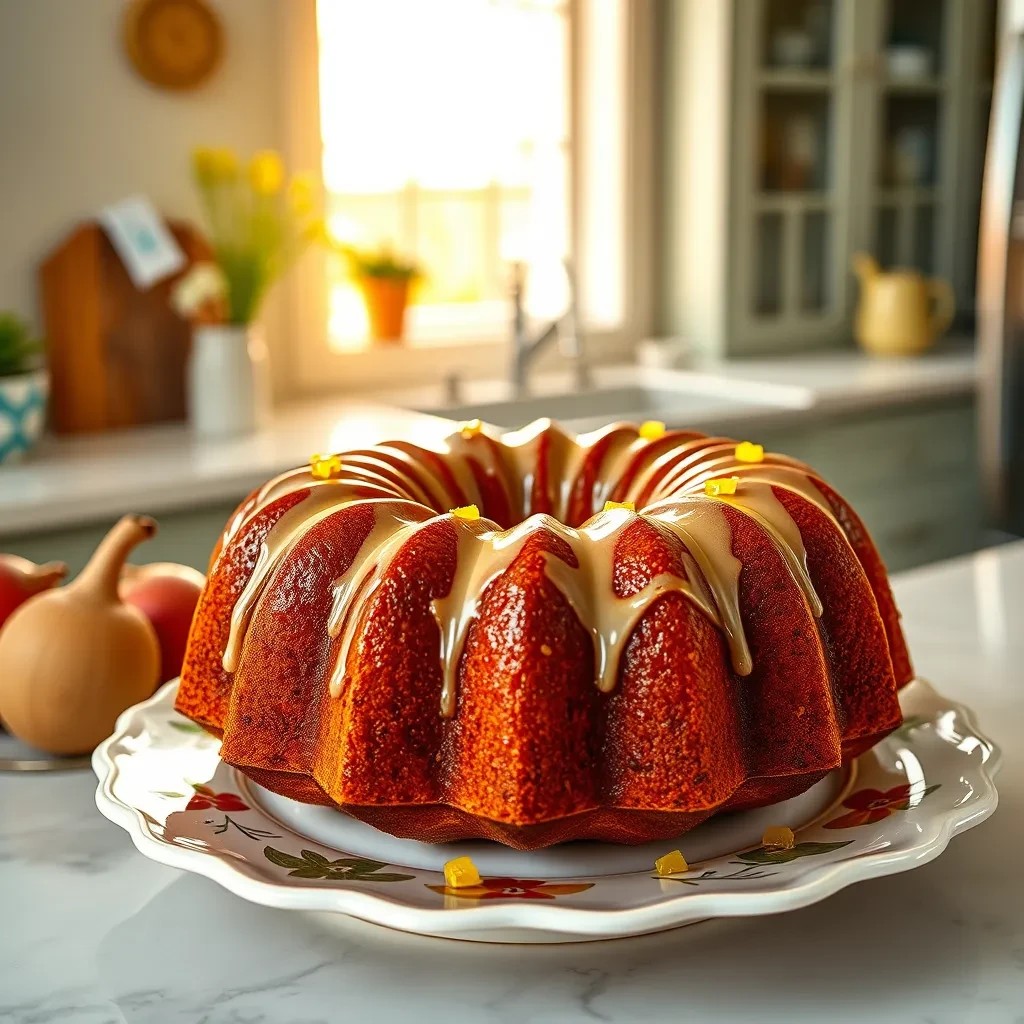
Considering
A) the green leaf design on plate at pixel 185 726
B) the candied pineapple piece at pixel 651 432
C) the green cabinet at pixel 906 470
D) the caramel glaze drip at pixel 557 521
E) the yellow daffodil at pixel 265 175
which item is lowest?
the green cabinet at pixel 906 470

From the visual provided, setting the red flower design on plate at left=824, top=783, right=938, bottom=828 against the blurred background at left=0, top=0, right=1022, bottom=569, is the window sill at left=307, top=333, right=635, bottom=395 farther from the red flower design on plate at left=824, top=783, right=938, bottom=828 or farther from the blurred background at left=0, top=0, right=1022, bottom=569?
the red flower design on plate at left=824, top=783, right=938, bottom=828

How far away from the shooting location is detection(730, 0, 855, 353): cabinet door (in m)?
3.20

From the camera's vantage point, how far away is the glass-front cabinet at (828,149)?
3215mm

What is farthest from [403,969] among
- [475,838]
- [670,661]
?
[670,661]

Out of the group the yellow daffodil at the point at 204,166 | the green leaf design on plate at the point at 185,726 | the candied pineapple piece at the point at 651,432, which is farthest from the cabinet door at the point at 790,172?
the green leaf design on plate at the point at 185,726

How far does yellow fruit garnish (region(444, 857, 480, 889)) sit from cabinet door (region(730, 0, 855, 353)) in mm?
2785

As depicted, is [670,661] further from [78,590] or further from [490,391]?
[490,391]

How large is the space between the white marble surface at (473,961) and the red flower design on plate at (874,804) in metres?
0.04

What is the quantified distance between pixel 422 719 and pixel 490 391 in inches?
94.3

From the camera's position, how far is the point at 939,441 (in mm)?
3166

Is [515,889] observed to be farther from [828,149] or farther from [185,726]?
[828,149]

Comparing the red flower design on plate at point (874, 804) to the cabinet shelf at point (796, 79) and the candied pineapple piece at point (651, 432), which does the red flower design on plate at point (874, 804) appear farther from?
the cabinet shelf at point (796, 79)

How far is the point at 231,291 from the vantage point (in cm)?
250

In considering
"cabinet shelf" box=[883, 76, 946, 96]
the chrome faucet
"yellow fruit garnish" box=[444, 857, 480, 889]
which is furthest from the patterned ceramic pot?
"cabinet shelf" box=[883, 76, 946, 96]
